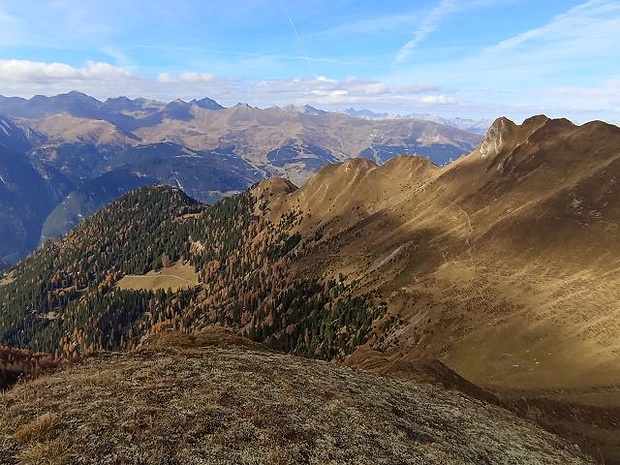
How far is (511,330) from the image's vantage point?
9788 cm

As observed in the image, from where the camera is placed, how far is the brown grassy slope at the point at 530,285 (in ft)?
249

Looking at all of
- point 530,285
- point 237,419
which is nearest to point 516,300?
point 530,285

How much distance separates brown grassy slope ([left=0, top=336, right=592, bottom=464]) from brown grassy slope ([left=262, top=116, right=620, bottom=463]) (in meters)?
23.7

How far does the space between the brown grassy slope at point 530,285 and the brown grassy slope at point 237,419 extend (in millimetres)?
23665

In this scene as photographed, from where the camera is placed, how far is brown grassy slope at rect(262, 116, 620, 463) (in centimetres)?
7575

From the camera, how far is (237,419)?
25.1 meters

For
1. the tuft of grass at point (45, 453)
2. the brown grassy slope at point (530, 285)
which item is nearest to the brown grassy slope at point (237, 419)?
the tuft of grass at point (45, 453)

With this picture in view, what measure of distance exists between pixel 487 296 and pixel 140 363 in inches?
3983

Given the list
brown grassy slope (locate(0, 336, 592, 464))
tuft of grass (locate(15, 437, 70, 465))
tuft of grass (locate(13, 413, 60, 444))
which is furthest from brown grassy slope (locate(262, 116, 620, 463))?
tuft of grass (locate(15, 437, 70, 465))

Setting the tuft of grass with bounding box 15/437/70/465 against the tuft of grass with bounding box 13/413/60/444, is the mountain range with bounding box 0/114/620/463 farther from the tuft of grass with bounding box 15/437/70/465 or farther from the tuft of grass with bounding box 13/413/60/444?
the tuft of grass with bounding box 15/437/70/465

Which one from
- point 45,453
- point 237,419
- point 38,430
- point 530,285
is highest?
point 45,453

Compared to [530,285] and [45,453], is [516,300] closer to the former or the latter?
[530,285]

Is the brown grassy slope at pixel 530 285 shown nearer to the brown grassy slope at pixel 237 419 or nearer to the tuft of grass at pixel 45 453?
the brown grassy slope at pixel 237 419

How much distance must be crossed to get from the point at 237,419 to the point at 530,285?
11007 cm
